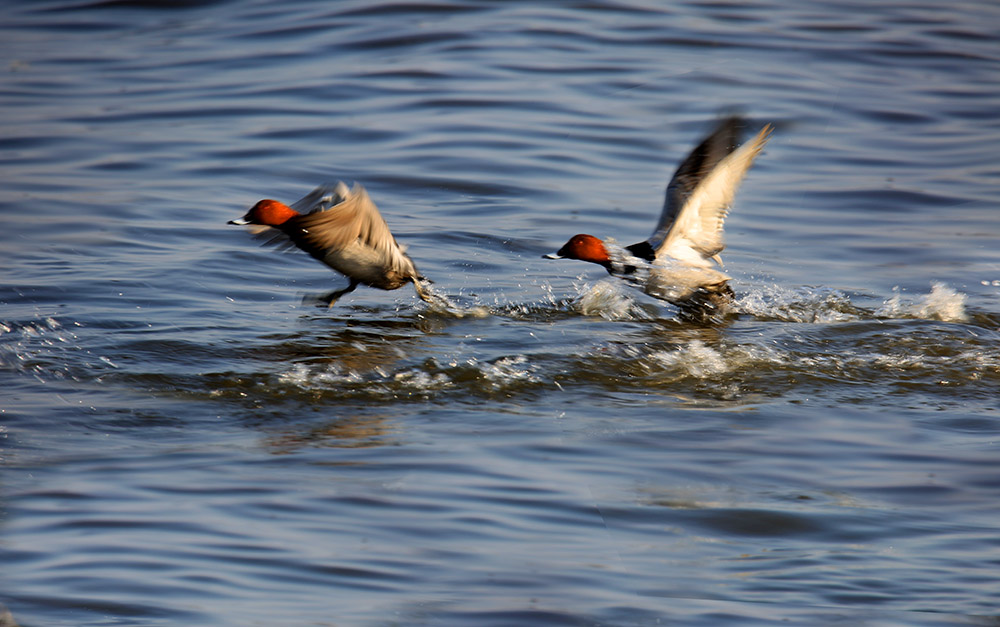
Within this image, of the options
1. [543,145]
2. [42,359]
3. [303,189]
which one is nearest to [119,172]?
[303,189]

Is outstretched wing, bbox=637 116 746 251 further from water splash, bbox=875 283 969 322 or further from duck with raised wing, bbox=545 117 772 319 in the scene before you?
water splash, bbox=875 283 969 322

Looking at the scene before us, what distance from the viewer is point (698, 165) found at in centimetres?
668

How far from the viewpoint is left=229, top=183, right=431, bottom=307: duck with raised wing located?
611 cm

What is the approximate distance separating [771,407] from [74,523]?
295cm

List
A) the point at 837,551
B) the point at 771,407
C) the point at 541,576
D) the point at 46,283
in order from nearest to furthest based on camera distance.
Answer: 1. the point at 541,576
2. the point at 837,551
3. the point at 771,407
4. the point at 46,283

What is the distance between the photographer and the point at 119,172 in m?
9.84

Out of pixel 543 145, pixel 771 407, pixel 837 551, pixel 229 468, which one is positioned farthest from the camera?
pixel 543 145

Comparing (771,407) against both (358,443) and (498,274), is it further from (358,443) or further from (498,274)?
(498,274)

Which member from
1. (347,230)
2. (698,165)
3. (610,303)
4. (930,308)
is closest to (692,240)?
(698,165)

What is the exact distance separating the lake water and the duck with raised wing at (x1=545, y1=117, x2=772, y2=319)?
265 mm

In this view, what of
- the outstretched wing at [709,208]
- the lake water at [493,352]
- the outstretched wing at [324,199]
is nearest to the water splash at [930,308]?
the lake water at [493,352]

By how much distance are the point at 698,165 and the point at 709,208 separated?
271mm

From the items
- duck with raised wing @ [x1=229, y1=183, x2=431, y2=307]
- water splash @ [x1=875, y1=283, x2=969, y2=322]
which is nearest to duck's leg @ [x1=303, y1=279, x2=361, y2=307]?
duck with raised wing @ [x1=229, y1=183, x2=431, y2=307]

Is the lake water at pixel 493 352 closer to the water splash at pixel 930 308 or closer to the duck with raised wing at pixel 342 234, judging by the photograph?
the water splash at pixel 930 308
